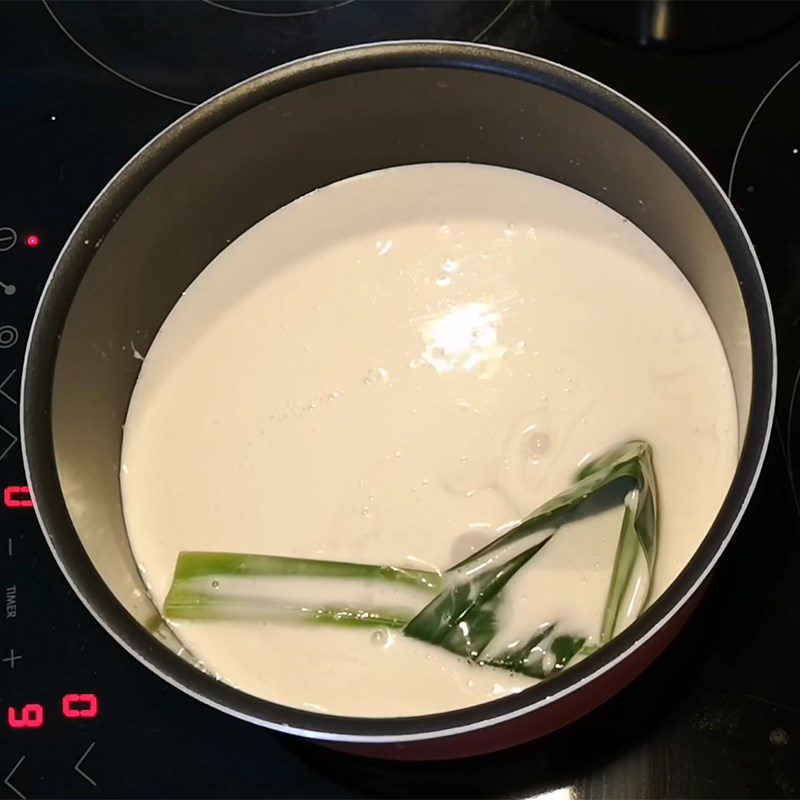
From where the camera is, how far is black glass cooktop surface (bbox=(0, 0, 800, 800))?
2.46 feet

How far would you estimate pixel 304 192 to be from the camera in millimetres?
1005

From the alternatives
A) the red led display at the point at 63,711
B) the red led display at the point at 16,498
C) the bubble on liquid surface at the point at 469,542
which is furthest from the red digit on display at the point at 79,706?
the bubble on liquid surface at the point at 469,542

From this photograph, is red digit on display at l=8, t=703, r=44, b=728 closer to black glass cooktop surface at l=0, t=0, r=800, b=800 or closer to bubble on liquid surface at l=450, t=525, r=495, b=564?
black glass cooktop surface at l=0, t=0, r=800, b=800

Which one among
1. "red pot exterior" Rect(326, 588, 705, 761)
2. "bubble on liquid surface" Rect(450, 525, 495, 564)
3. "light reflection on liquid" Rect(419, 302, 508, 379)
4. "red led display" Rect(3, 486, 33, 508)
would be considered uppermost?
"light reflection on liquid" Rect(419, 302, 508, 379)

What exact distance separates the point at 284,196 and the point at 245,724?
0.48 m

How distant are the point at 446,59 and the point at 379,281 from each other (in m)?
0.21

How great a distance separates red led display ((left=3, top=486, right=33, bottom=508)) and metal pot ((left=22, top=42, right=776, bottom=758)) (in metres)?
0.05

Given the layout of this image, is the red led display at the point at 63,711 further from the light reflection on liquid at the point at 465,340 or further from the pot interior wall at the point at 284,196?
the light reflection on liquid at the point at 465,340

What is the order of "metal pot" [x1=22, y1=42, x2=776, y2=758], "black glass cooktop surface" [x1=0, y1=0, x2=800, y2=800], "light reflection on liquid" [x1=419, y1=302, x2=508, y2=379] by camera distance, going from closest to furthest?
"metal pot" [x1=22, y1=42, x2=776, y2=758], "black glass cooktop surface" [x1=0, y1=0, x2=800, y2=800], "light reflection on liquid" [x1=419, y1=302, x2=508, y2=379]

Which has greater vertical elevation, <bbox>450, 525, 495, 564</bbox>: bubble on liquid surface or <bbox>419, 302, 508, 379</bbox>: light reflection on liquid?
<bbox>419, 302, 508, 379</bbox>: light reflection on liquid

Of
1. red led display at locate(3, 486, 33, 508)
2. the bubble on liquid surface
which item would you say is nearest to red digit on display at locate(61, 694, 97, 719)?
red led display at locate(3, 486, 33, 508)

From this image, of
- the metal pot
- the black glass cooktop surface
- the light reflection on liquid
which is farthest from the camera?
the light reflection on liquid

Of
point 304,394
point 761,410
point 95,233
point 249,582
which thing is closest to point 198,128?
point 95,233

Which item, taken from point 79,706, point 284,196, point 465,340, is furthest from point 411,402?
point 79,706
